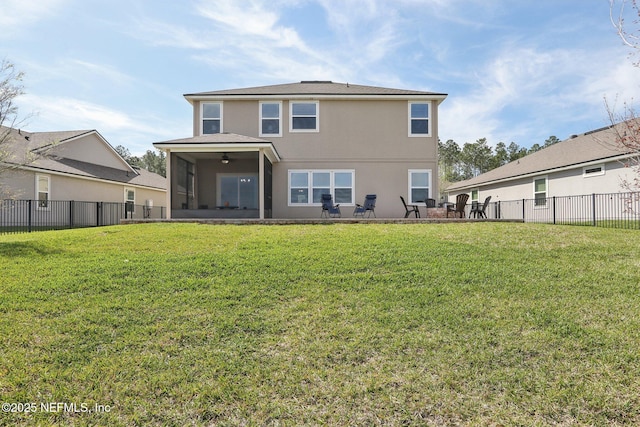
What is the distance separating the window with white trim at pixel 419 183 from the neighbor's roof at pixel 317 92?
11.0 ft

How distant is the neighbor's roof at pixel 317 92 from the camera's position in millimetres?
14305

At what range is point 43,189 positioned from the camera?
15719mm

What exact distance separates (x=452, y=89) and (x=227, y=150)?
10.0m

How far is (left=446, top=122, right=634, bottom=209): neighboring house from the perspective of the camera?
13.7 meters

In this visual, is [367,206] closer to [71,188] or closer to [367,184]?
[367,184]

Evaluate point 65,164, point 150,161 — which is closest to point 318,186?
point 65,164

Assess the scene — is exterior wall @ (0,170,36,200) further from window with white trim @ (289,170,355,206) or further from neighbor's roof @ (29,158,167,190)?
window with white trim @ (289,170,355,206)

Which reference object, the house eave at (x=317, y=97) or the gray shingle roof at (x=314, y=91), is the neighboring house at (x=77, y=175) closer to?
the house eave at (x=317, y=97)

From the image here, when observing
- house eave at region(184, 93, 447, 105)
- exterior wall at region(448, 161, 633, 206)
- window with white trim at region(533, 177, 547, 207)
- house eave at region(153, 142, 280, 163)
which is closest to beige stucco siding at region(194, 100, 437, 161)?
house eave at region(184, 93, 447, 105)

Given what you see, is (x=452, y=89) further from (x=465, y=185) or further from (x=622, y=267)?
(x=465, y=185)

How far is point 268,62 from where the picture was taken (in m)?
12.7

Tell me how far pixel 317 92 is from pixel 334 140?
2298 millimetres

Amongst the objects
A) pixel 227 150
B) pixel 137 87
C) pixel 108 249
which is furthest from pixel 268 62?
pixel 108 249

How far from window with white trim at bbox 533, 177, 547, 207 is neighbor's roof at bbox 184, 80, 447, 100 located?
340 inches
